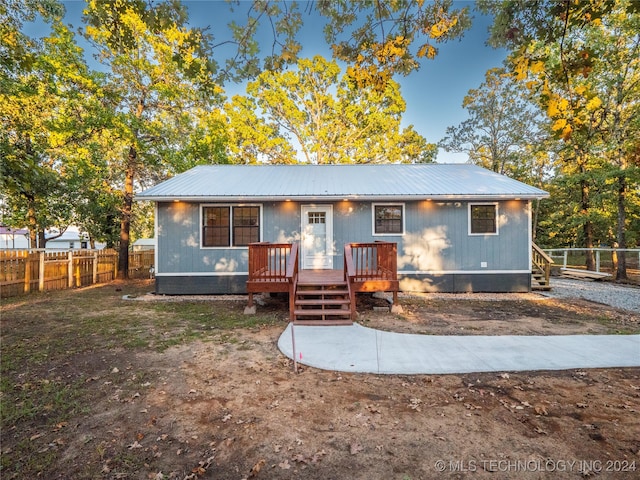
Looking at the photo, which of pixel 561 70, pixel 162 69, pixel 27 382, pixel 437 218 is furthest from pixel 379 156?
pixel 27 382

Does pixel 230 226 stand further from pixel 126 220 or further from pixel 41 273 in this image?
pixel 126 220

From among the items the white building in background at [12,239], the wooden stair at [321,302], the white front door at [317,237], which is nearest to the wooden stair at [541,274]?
the white front door at [317,237]

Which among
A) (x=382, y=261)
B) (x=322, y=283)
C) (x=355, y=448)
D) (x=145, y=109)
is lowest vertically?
(x=355, y=448)

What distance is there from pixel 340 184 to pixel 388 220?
2059 mm

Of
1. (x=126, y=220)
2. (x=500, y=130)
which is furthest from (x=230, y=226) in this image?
(x=500, y=130)

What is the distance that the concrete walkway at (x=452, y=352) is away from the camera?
4016 mm

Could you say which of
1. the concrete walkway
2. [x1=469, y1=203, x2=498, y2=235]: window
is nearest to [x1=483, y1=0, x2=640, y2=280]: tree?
[x1=469, y1=203, x2=498, y2=235]: window

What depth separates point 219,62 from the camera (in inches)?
124

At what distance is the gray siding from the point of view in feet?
31.9

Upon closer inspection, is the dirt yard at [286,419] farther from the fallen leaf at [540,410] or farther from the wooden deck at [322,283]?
the wooden deck at [322,283]

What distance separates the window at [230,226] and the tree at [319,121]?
11610 millimetres

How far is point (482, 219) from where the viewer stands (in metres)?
9.89

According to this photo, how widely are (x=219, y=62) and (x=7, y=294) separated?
34.0 feet

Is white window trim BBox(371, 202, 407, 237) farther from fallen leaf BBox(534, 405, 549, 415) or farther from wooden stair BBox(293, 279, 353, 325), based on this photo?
fallen leaf BBox(534, 405, 549, 415)
